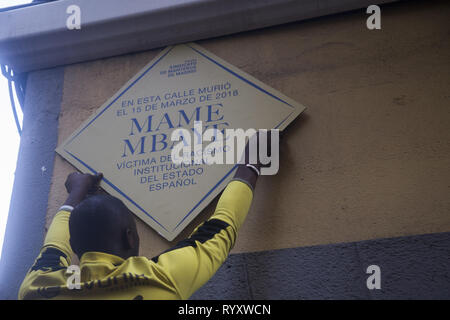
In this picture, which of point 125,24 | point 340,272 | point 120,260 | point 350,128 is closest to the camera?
point 120,260

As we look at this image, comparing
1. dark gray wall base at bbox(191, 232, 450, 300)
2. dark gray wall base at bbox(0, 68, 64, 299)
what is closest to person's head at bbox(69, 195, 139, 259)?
dark gray wall base at bbox(191, 232, 450, 300)

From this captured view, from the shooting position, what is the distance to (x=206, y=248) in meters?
2.65

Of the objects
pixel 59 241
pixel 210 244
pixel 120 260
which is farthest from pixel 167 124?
pixel 120 260

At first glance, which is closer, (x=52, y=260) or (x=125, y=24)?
(x=52, y=260)

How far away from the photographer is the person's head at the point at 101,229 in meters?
2.54

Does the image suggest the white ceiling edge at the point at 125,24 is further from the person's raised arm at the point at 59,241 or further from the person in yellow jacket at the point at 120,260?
the person in yellow jacket at the point at 120,260

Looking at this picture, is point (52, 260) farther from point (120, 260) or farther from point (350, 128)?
point (350, 128)

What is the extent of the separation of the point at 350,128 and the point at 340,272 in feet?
2.82

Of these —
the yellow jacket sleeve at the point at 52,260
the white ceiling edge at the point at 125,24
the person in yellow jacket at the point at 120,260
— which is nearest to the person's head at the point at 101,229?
the person in yellow jacket at the point at 120,260

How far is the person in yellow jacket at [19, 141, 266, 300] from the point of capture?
7.88ft

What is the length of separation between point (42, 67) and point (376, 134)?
2.33 metres

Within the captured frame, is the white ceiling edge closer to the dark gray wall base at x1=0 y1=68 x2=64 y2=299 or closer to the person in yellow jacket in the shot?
the dark gray wall base at x1=0 y1=68 x2=64 y2=299

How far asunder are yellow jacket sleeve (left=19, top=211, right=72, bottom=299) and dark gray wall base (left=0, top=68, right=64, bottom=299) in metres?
0.44

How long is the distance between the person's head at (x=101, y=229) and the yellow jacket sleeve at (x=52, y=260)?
0.17 m
